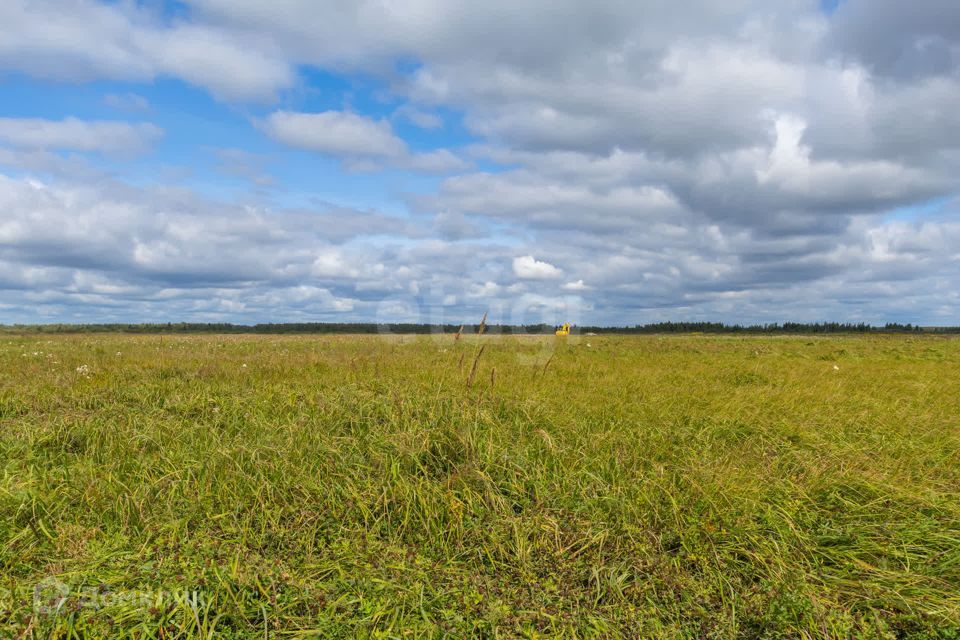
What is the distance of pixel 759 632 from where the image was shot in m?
2.70

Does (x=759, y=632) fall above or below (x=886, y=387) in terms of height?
below

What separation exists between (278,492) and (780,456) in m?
4.75

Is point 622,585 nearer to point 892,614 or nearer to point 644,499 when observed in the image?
point 644,499

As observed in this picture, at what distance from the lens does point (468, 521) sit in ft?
11.7

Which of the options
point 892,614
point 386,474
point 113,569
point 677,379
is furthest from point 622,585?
point 677,379

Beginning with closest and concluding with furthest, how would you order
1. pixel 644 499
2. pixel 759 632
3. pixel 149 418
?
1. pixel 759 632
2. pixel 644 499
3. pixel 149 418

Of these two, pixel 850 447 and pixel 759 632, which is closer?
pixel 759 632

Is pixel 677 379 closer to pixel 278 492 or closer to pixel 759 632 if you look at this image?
pixel 759 632

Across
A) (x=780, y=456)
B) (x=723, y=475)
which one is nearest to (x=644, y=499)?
(x=723, y=475)

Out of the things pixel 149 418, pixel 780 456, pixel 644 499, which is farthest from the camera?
pixel 149 418

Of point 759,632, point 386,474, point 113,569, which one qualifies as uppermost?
point 386,474

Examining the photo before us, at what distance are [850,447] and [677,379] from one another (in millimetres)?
4456

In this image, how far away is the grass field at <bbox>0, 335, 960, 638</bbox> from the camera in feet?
8.91

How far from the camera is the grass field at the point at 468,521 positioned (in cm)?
272
